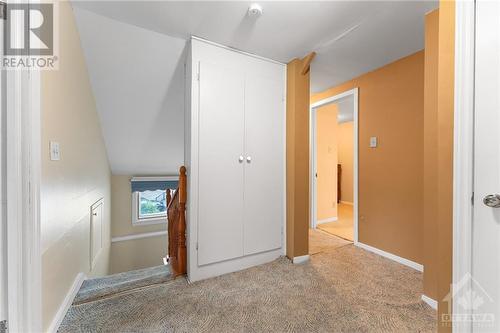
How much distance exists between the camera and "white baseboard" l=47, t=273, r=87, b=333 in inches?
48.7

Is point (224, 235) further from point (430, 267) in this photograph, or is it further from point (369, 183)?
point (369, 183)

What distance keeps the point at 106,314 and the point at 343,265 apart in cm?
202

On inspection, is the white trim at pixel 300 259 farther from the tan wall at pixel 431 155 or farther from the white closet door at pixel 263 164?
the tan wall at pixel 431 155

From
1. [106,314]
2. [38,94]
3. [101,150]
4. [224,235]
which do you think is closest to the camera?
[38,94]

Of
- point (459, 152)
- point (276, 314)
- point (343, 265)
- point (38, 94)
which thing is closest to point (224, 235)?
point (276, 314)

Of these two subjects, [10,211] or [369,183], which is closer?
[10,211]

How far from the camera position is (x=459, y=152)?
978mm

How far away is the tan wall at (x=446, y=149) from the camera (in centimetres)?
102

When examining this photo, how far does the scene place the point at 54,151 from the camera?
1.27 meters

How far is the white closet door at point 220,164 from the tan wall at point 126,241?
253 cm

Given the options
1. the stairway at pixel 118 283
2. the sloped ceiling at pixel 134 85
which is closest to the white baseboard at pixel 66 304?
the stairway at pixel 118 283

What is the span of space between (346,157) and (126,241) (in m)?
5.62

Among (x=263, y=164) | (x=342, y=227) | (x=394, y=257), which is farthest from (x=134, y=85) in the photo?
(x=342, y=227)

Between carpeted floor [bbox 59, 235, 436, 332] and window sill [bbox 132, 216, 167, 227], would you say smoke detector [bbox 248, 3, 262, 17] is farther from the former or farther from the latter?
window sill [bbox 132, 216, 167, 227]
